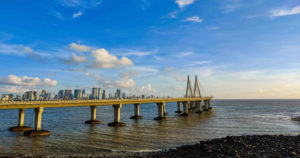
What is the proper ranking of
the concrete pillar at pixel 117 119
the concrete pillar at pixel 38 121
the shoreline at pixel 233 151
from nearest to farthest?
the shoreline at pixel 233 151 → the concrete pillar at pixel 38 121 → the concrete pillar at pixel 117 119

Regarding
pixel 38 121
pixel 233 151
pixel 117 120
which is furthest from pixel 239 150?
pixel 38 121

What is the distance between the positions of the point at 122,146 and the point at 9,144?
20.4 meters

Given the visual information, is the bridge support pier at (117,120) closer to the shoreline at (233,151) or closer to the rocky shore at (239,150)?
the shoreline at (233,151)

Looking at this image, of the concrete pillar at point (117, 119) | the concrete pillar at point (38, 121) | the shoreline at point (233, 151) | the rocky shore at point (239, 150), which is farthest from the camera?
the concrete pillar at point (117, 119)

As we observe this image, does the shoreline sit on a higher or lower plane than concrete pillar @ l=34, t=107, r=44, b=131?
lower

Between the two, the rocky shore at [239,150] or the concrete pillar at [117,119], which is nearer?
the rocky shore at [239,150]

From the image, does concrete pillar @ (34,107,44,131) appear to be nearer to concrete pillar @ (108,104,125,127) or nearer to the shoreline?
the shoreline

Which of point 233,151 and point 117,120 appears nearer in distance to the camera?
point 233,151

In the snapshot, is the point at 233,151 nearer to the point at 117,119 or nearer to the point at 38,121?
the point at 117,119

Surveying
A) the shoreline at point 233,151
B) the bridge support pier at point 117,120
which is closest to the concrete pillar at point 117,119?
the bridge support pier at point 117,120

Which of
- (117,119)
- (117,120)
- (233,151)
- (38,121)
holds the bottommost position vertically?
(117,120)

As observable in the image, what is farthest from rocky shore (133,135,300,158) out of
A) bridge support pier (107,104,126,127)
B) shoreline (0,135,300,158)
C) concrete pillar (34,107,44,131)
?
bridge support pier (107,104,126,127)

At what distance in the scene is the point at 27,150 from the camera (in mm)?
30156

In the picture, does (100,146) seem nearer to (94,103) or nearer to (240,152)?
(240,152)
